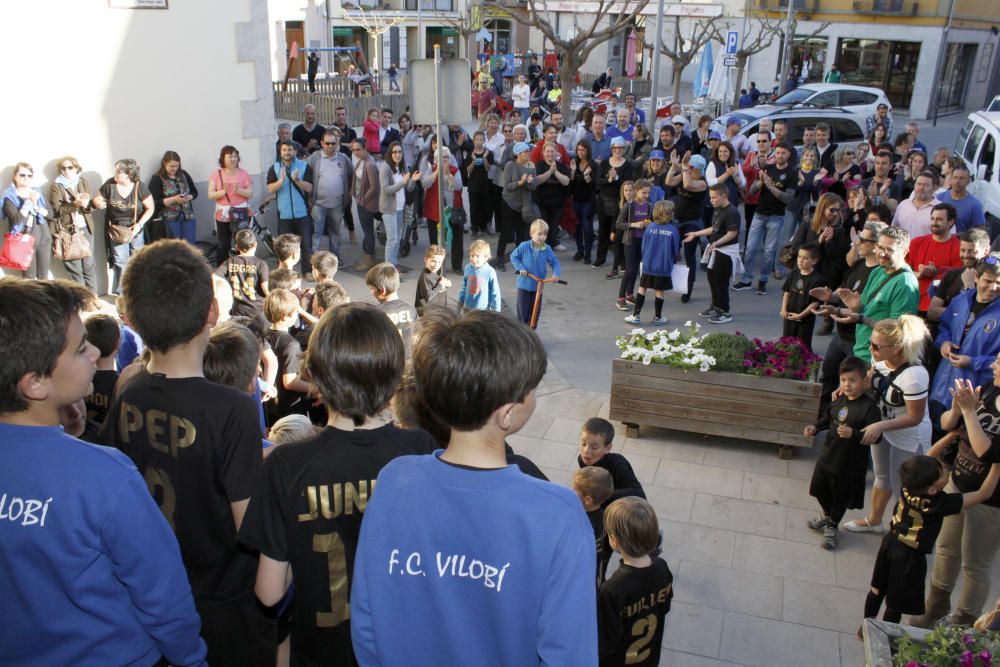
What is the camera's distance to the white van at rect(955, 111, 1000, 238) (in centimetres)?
1102

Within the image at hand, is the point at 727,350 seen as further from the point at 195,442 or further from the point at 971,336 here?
the point at 195,442

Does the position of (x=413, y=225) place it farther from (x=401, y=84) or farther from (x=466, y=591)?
(x=401, y=84)

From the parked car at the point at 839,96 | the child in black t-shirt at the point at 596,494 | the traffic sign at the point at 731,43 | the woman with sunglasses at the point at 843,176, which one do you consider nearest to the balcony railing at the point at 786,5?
the parked car at the point at 839,96

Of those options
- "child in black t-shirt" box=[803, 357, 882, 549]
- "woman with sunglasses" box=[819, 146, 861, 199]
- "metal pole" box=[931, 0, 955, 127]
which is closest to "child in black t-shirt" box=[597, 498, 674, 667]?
"child in black t-shirt" box=[803, 357, 882, 549]

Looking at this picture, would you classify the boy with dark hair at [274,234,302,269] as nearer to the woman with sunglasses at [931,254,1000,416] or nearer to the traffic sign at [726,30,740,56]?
the woman with sunglasses at [931,254,1000,416]

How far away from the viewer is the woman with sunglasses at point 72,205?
900cm

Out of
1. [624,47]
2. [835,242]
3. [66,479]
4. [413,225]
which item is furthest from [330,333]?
[624,47]

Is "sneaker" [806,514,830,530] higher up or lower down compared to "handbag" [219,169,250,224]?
lower down

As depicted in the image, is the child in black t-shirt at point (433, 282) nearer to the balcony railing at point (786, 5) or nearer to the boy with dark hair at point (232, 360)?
the boy with dark hair at point (232, 360)

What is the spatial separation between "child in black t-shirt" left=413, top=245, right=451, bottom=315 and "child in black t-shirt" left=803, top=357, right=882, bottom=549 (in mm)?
3611

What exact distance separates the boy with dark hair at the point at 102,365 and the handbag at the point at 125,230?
569 cm

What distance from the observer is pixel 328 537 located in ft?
7.82

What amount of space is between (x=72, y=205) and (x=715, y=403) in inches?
285

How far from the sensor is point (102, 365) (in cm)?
428
